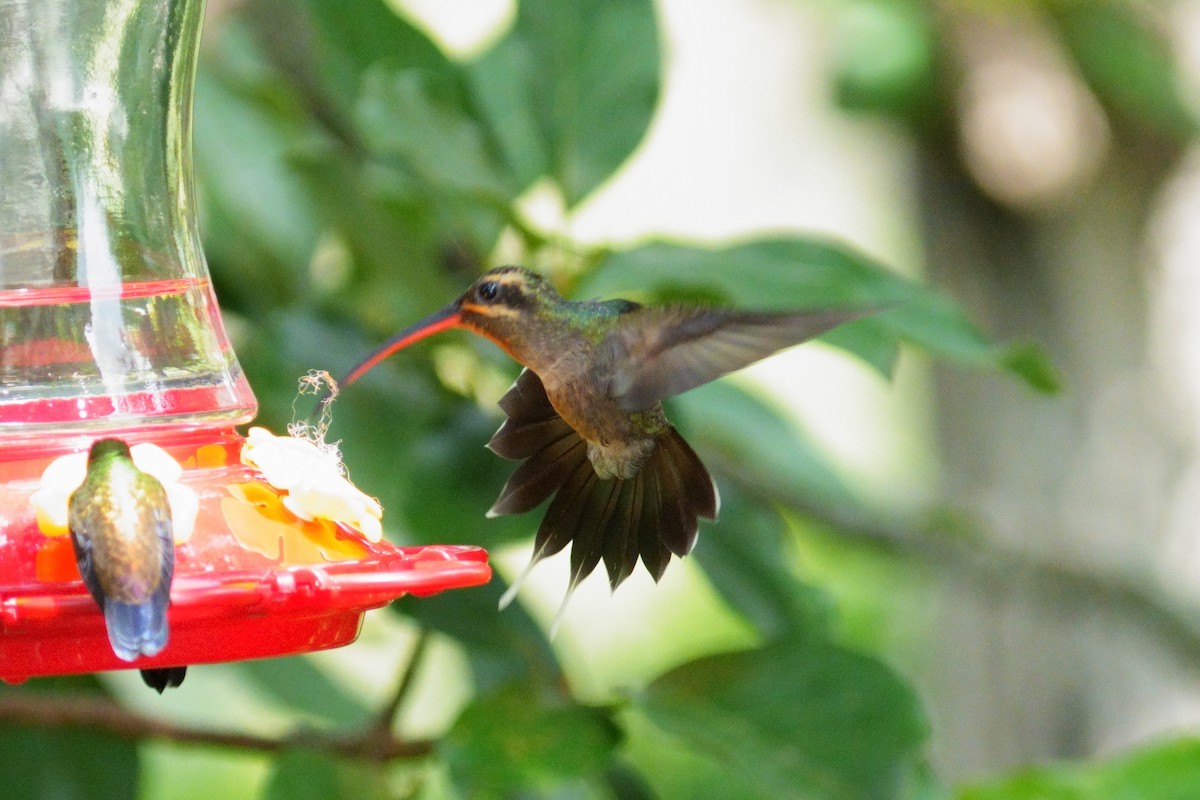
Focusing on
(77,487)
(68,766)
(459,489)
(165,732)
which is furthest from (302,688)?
(77,487)

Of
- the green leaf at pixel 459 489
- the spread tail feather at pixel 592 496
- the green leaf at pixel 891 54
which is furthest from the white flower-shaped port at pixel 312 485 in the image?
the green leaf at pixel 891 54

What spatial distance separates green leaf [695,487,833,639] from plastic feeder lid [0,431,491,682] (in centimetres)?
117

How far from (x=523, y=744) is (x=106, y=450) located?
0.99 meters

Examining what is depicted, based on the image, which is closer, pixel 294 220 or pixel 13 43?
pixel 13 43

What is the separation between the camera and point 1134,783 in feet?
8.23

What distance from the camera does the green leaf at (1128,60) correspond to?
15.9 ft

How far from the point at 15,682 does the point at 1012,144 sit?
4.37m

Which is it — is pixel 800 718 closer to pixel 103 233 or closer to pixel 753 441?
pixel 753 441

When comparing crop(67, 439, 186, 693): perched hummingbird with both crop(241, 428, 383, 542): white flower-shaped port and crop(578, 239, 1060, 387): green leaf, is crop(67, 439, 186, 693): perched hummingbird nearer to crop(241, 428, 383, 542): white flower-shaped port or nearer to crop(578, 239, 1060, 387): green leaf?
crop(241, 428, 383, 542): white flower-shaped port

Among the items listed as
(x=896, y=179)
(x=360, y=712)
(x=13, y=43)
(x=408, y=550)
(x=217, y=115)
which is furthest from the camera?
(x=896, y=179)

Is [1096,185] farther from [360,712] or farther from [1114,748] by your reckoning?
[360,712]

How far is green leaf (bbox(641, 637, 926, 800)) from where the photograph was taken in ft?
7.18

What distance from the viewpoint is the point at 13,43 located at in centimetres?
191

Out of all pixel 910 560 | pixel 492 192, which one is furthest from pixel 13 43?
pixel 910 560
